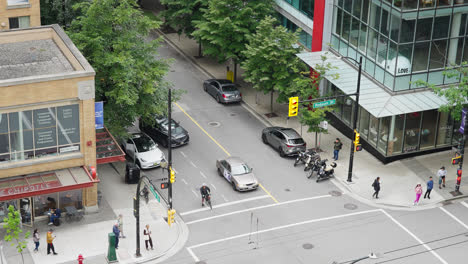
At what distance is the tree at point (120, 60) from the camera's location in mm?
47281

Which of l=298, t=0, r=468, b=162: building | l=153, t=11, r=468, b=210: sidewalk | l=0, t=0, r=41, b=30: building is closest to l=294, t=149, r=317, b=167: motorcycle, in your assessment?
l=153, t=11, r=468, b=210: sidewalk

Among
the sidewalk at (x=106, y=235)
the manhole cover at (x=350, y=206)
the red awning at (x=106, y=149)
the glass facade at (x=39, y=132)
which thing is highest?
the glass facade at (x=39, y=132)

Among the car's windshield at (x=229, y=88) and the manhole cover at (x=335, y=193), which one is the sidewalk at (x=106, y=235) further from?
the car's windshield at (x=229, y=88)

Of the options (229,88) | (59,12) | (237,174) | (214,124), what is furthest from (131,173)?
(229,88)

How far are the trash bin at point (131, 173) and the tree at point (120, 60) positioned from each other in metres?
2.13

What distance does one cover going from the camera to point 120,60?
46.8 metres

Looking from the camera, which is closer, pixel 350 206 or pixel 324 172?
pixel 350 206

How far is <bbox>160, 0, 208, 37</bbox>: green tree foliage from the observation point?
6366 cm

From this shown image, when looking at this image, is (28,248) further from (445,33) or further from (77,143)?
(445,33)

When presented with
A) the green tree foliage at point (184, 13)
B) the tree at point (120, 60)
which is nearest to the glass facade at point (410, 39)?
the tree at point (120, 60)

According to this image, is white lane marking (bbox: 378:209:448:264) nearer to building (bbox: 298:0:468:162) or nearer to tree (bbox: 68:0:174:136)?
building (bbox: 298:0:468:162)

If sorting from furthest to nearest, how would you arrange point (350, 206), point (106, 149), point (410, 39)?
point (410, 39) < point (106, 149) < point (350, 206)

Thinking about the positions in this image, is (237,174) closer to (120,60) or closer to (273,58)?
(120,60)

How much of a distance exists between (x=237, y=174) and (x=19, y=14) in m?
17.8
